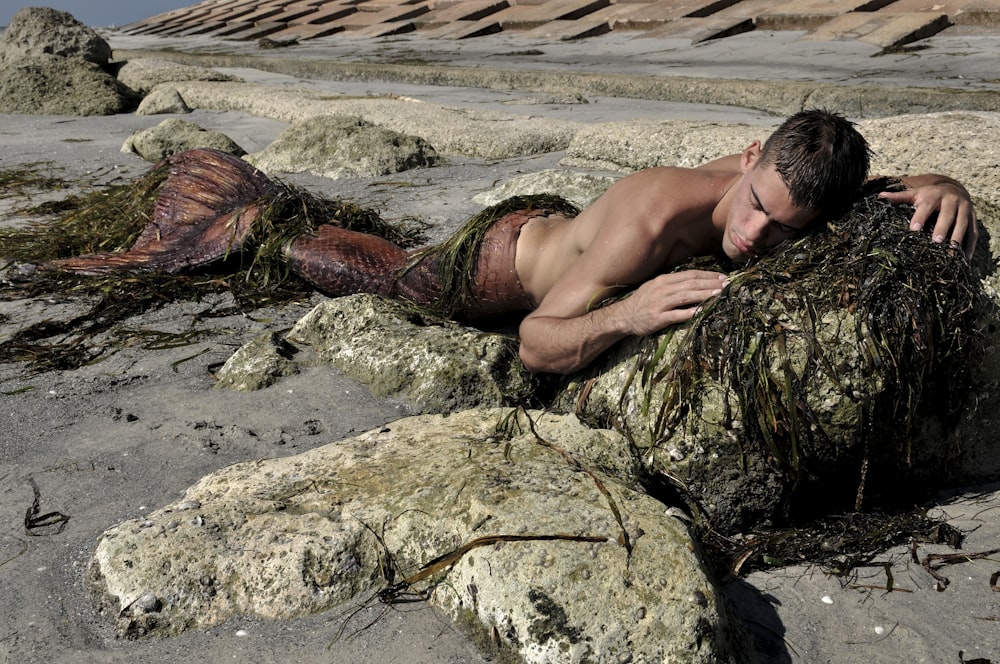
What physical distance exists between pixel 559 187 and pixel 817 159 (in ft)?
9.37

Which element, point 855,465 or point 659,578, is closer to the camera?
point 659,578

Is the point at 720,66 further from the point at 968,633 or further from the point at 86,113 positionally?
the point at 968,633

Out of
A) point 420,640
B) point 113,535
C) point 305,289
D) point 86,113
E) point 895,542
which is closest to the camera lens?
point 420,640

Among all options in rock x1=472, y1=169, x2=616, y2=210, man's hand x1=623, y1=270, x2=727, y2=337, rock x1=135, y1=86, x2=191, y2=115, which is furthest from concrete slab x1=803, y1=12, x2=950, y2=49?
man's hand x1=623, y1=270, x2=727, y2=337

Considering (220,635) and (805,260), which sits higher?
(805,260)

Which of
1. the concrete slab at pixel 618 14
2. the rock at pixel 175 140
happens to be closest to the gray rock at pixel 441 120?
the rock at pixel 175 140

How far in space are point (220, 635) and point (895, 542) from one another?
2.01 metres

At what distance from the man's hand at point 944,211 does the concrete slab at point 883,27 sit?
8528mm

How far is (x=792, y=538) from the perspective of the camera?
3.12 metres

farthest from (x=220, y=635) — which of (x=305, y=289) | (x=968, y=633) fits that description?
(x=305, y=289)

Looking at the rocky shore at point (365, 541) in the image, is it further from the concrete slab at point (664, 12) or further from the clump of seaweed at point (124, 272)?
the concrete slab at point (664, 12)

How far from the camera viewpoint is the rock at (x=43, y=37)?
13.7 m

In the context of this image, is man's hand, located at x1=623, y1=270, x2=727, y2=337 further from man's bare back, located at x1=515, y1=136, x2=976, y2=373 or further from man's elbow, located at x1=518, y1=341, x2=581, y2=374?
man's elbow, located at x1=518, y1=341, x2=581, y2=374

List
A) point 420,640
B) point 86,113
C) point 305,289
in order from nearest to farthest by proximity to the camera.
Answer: point 420,640 < point 305,289 < point 86,113
